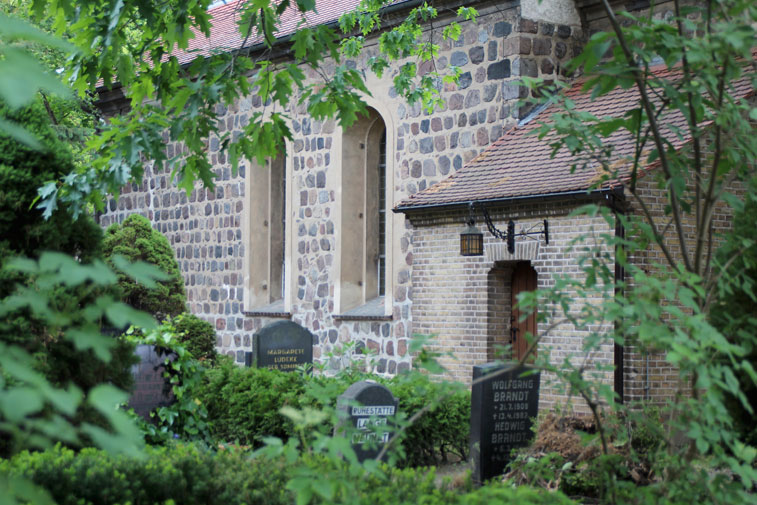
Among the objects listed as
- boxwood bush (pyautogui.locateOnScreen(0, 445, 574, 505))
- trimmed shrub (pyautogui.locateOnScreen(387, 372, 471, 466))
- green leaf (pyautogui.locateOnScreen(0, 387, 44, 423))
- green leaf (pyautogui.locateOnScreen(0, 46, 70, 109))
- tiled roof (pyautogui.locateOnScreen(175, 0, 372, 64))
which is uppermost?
tiled roof (pyautogui.locateOnScreen(175, 0, 372, 64))

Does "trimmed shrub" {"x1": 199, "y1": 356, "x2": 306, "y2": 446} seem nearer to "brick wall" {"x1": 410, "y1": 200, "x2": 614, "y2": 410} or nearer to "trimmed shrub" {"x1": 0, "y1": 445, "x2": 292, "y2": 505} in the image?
"brick wall" {"x1": 410, "y1": 200, "x2": 614, "y2": 410}

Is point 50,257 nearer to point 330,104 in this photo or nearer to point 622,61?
point 622,61

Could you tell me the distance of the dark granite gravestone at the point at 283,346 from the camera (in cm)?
1344

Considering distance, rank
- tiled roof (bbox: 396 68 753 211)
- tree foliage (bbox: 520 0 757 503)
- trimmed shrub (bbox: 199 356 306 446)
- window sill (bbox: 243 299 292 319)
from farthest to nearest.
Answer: window sill (bbox: 243 299 292 319), tiled roof (bbox: 396 68 753 211), trimmed shrub (bbox: 199 356 306 446), tree foliage (bbox: 520 0 757 503)

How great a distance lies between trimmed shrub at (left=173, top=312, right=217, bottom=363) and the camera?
17.9 meters

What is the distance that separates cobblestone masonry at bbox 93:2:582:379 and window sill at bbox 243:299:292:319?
39mm

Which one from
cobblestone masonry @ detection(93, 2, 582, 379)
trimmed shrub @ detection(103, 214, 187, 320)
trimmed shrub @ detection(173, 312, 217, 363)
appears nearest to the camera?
cobblestone masonry @ detection(93, 2, 582, 379)

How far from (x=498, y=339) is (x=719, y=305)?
734cm

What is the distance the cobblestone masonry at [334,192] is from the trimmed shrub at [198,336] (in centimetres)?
87

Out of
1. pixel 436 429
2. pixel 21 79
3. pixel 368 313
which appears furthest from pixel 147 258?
pixel 21 79

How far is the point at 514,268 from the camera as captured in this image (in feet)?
42.5

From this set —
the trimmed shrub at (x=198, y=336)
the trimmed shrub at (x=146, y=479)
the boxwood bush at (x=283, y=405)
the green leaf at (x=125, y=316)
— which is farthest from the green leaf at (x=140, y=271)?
the trimmed shrub at (x=198, y=336)

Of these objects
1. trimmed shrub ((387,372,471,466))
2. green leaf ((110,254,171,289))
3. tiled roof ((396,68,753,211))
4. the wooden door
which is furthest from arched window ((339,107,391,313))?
green leaf ((110,254,171,289))

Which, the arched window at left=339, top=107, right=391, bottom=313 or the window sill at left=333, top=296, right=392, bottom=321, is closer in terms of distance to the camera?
the window sill at left=333, top=296, right=392, bottom=321
